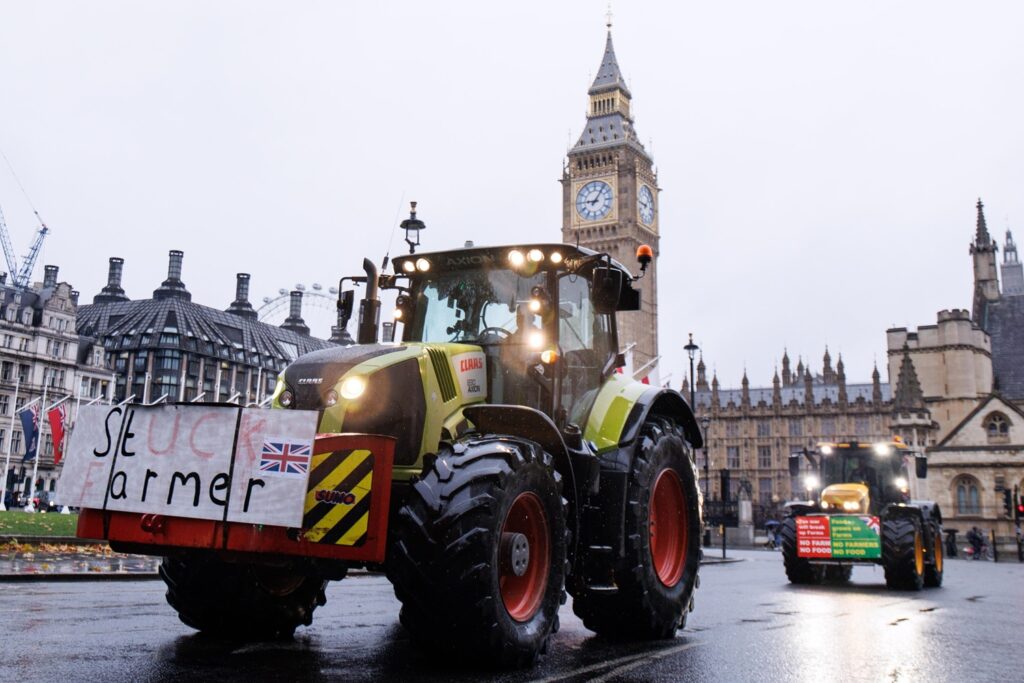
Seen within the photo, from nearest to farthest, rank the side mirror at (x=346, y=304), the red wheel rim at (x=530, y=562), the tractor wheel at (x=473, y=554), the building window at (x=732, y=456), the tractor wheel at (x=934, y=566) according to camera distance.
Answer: the tractor wheel at (x=473, y=554) → the red wheel rim at (x=530, y=562) → the side mirror at (x=346, y=304) → the tractor wheel at (x=934, y=566) → the building window at (x=732, y=456)

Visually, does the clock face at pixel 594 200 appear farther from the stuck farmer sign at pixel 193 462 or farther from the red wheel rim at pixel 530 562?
the stuck farmer sign at pixel 193 462

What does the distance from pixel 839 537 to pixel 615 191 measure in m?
106

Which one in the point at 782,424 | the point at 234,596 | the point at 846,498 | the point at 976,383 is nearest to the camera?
the point at 234,596

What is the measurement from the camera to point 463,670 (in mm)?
5371

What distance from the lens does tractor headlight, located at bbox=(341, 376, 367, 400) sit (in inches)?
231

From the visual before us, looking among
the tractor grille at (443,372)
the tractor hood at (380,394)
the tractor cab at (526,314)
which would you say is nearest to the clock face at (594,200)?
the tractor cab at (526,314)

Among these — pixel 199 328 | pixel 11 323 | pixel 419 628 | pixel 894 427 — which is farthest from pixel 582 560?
pixel 199 328

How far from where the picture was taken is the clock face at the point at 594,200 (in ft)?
396

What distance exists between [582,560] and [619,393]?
1556mm

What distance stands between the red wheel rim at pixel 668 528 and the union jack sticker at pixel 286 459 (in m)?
3.86

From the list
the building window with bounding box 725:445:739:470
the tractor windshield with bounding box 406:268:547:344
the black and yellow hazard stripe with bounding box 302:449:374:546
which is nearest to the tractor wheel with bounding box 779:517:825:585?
the tractor windshield with bounding box 406:268:547:344

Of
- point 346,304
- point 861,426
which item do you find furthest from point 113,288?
point 346,304

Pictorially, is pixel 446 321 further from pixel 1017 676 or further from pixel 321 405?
pixel 1017 676

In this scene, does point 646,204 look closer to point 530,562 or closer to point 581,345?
point 581,345
